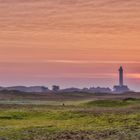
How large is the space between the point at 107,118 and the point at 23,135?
1736 centimetres

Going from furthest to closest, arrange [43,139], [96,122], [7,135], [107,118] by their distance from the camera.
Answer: [107,118], [96,122], [7,135], [43,139]

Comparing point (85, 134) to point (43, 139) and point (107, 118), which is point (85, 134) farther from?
point (107, 118)

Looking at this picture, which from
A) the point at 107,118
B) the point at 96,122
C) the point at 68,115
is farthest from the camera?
the point at 68,115

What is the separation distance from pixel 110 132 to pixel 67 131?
4.09 m

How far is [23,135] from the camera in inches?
1610

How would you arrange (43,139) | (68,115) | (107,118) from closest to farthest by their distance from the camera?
1. (43,139)
2. (107,118)
3. (68,115)

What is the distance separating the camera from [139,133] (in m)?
40.3

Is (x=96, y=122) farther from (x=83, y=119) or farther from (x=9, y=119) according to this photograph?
(x=9, y=119)

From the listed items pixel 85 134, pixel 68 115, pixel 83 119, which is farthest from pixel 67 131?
pixel 68 115

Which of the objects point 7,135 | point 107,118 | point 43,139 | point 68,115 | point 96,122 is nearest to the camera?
point 43,139

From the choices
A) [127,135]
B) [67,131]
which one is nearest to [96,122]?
[67,131]

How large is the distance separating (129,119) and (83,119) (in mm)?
5723

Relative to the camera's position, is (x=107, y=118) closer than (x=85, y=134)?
No

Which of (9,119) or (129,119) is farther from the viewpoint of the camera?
(9,119)
